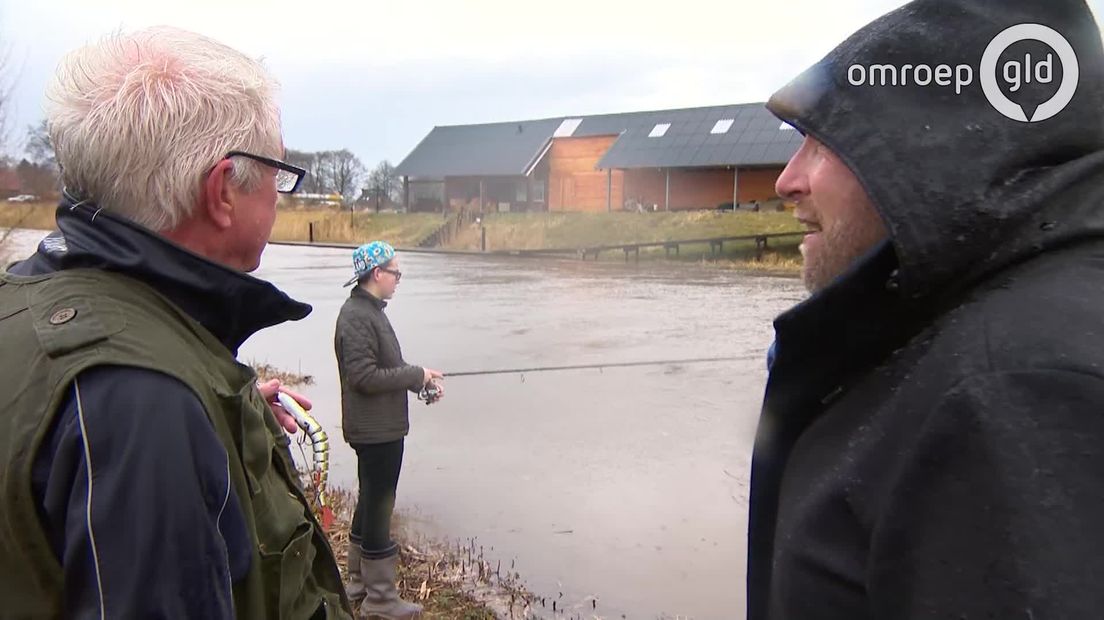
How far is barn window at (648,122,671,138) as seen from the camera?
40.8 metres

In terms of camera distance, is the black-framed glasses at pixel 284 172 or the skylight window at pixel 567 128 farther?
the skylight window at pixel 567 128

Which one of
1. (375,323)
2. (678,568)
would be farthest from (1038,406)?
(678,568)

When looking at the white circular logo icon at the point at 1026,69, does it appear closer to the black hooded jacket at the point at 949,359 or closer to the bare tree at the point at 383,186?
the black hooded jacket at the point at 949,359

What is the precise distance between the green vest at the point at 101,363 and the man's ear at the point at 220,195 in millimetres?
219

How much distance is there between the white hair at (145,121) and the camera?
1.52 meters

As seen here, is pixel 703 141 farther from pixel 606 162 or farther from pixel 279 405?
pixel 279 405

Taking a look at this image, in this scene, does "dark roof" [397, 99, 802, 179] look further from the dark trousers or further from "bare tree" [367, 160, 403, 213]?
the dark trousers

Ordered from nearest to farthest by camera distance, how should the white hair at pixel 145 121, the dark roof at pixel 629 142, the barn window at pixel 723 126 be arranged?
Answer: the white hair at pixel 145 121, the dark roof at pixel 629 142, the barn window at pixel 723 126

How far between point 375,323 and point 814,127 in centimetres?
309

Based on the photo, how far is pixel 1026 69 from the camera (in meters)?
1.18

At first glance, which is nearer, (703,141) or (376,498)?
(376,498)

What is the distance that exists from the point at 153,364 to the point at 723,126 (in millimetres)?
40170

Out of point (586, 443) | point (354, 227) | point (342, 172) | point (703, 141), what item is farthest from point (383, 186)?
point (586, 443)

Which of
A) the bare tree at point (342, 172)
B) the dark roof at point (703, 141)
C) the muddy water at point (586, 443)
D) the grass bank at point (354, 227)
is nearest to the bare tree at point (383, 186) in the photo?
the bare tree at point (342, 172)
